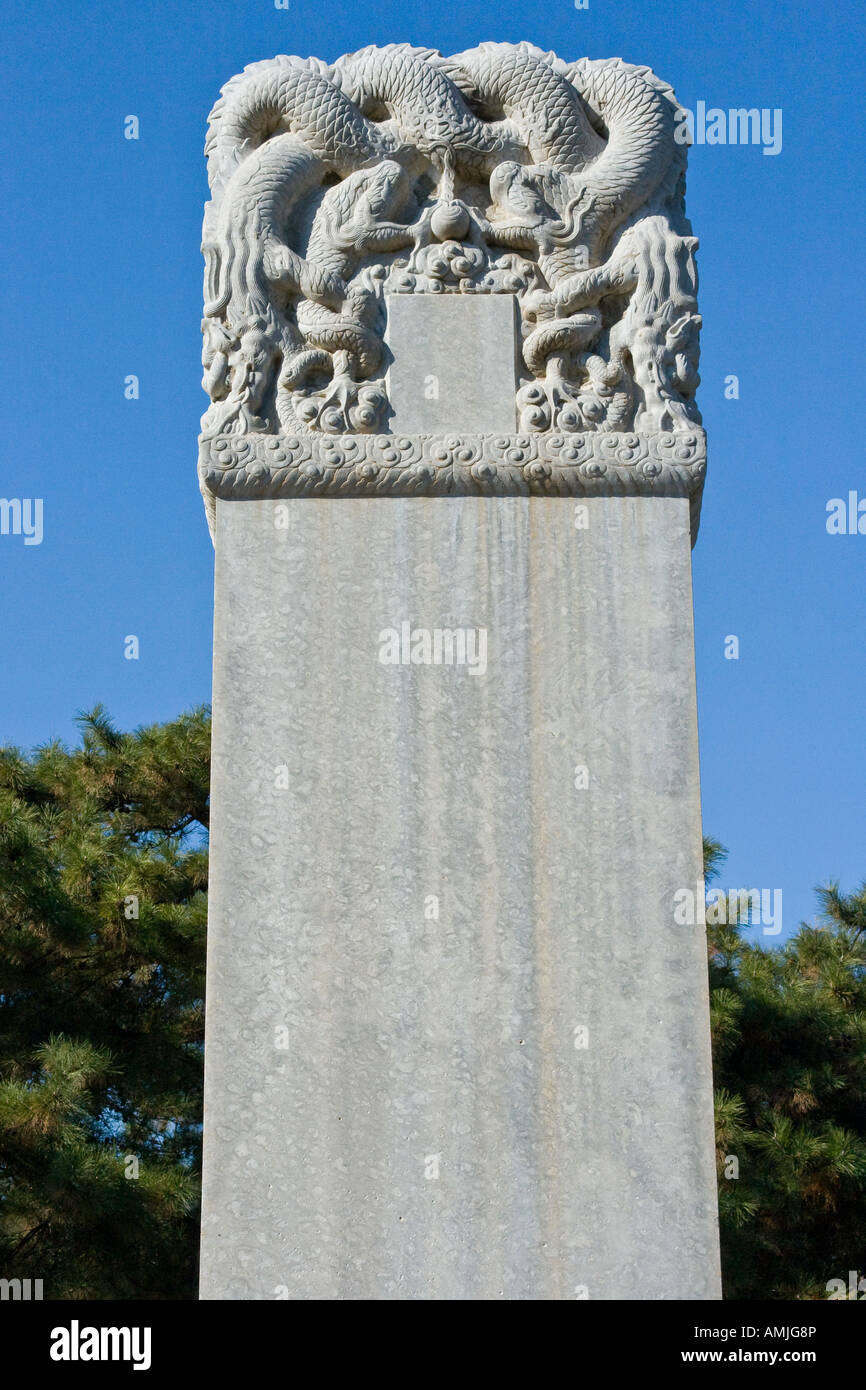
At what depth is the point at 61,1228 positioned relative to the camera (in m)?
8.63

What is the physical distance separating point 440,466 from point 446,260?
0.66 metres

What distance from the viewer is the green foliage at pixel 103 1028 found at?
8.51 metres

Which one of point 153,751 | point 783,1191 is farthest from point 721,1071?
point 153,751

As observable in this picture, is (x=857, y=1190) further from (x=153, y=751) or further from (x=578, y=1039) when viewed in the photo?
(x=578, y=1039)

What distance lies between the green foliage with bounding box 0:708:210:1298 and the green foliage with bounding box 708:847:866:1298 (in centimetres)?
302

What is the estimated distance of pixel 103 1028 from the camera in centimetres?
978

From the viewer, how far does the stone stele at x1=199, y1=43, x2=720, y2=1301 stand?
421 cm

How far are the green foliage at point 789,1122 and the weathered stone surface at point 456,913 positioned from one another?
5.56 metres

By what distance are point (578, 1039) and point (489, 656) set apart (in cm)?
99

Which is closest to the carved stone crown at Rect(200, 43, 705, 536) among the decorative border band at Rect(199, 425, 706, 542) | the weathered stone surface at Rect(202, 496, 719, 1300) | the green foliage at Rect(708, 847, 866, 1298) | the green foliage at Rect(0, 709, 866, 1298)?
the decorative border band at Rect(199, 425, 706, 542)

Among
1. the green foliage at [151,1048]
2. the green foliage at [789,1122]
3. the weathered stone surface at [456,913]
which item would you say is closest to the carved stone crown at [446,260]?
the weathered stone surface at [456,913]

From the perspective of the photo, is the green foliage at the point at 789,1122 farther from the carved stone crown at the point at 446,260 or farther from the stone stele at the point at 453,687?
the carved stone crown at the point at 446,260

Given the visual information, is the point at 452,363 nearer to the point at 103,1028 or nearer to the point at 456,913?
the point at 456,913

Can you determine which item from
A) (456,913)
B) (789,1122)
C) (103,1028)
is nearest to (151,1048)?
(103,1028)
